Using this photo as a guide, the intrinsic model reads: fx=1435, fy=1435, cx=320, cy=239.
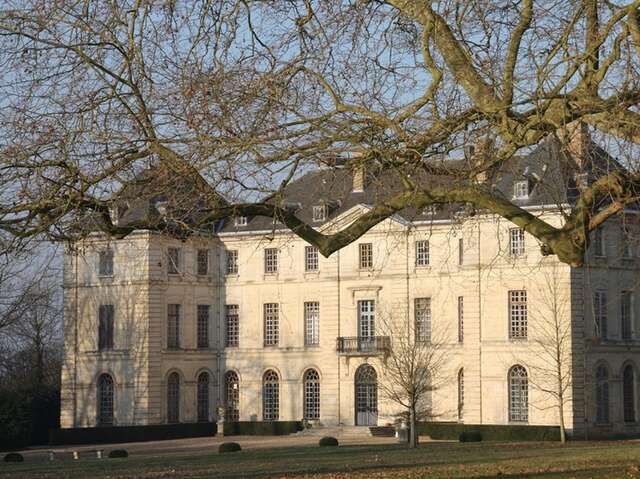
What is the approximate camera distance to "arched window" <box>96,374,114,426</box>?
53.8 metres

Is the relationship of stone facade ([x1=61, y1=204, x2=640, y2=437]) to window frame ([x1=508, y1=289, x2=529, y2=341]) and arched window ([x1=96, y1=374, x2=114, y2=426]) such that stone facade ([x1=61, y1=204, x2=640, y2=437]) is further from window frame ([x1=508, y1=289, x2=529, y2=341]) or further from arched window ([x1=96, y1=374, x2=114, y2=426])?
arched window ([x1=96, y1=374, x2=114, y2=426])

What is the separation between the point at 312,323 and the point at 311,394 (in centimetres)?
264

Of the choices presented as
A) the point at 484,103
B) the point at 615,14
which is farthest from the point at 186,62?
the point at 615,14

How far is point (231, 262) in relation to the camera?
5525 centimetres

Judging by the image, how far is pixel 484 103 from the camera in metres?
11.6

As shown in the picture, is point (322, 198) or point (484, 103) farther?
point (322, 198)

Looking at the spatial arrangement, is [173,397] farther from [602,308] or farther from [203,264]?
[602,308]

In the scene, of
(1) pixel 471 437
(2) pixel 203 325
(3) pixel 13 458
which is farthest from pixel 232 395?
(3) pixel 13 458

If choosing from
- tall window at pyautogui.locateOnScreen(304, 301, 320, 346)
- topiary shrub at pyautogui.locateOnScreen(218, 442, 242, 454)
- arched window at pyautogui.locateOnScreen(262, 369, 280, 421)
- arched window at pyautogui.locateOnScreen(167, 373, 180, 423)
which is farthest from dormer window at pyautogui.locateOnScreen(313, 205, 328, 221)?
topiary shrub at pyautogui.locateOnScreen(218, 442, 242, 454)

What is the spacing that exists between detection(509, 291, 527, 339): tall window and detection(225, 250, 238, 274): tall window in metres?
12.1

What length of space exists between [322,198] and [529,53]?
2.68 m

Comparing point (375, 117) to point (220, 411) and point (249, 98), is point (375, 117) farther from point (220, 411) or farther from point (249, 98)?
A: point (220, 411)

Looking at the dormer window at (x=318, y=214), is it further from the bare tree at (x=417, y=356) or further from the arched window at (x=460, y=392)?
Answer: the arched window at (x=460, y=392)

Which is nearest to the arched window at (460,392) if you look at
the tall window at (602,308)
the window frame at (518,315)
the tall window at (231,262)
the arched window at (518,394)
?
the arched window at (518,394)
